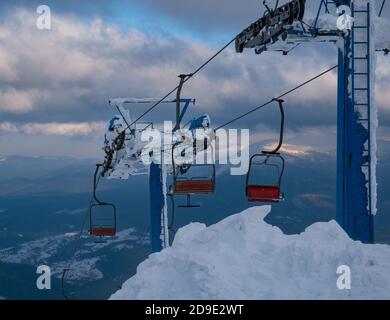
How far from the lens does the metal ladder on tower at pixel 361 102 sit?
13.6 meters

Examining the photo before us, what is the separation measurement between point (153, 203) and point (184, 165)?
3723 millimetres

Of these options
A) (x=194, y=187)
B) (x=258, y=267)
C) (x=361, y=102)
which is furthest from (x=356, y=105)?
(x=258, y=267)

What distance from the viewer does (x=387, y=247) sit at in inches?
392

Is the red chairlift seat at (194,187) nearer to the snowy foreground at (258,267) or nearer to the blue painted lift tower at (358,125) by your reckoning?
the blue painted lift tower at (358,125)

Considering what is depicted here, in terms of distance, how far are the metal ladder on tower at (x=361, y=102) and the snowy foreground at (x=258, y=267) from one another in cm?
370

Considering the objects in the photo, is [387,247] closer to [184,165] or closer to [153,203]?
[184,165]

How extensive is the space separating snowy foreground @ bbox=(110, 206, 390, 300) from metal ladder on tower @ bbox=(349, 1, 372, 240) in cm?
370

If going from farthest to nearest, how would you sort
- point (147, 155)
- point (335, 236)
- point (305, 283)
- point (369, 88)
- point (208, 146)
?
point (147, 155) → point (208, 146) → point (369, 88) → point (335, 236) → point (305, 283)

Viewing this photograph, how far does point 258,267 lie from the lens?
29.5 feet

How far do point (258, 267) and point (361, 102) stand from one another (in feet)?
21.3

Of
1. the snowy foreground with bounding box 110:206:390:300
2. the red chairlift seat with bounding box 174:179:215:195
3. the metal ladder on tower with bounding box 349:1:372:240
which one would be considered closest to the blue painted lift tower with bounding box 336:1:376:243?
the metal ladder on tower with bounding box 349:1:372:240

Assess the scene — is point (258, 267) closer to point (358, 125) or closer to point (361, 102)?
point (358, 125)

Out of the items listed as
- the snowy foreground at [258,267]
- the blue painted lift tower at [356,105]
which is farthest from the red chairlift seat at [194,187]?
the snowy foreground at [258,267]
